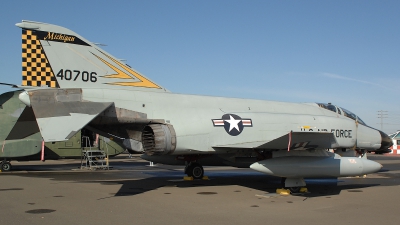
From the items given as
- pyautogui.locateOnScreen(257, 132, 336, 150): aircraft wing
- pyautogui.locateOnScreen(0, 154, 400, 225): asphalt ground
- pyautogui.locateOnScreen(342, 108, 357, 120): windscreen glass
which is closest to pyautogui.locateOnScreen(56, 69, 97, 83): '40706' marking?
pyautogui.locateOnScreen(0, 154, 400, 225): asphalt ground

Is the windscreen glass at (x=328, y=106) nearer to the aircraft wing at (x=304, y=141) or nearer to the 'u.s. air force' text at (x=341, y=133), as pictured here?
the 'u.s. air force' text at (x=341, y=133)

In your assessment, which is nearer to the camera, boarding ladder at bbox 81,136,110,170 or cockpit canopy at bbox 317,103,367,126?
cockpit canopy at bbox 317,103,367,126

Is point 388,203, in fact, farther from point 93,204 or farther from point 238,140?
point 93,204

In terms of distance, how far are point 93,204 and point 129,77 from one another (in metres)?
4.22

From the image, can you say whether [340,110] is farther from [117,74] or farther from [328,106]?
[117,74]

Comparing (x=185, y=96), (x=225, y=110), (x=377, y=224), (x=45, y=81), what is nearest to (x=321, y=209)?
(x=377, y=224)

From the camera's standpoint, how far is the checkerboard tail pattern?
1466 cm

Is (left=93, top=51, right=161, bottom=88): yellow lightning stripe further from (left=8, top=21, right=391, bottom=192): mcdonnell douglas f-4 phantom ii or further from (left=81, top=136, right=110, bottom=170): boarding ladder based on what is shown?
(left=81, top=136, right=110, bottom=170): boarding ladder

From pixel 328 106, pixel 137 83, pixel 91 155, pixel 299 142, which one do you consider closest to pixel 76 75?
pixel 137 83

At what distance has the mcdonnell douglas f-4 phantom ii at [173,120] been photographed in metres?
10.6

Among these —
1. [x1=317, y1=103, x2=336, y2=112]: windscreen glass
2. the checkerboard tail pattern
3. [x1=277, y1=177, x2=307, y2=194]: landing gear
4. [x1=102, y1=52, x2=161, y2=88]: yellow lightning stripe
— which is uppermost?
the checkerboard tail pattern

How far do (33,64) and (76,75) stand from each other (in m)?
4.81

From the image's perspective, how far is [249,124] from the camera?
11.7 metres

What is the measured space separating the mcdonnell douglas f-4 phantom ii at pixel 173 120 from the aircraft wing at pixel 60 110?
3 centimetres
